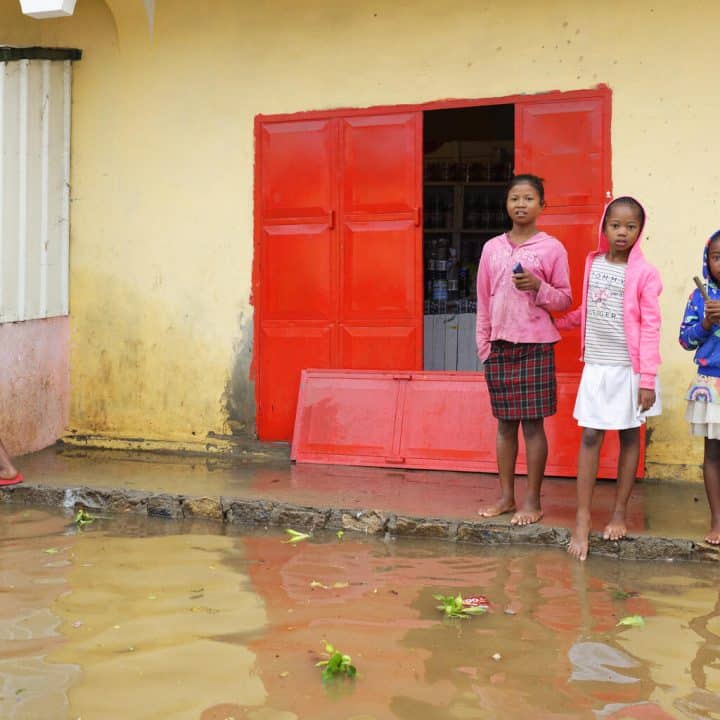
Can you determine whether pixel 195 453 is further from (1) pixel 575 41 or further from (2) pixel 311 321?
(1) pixel 575 41

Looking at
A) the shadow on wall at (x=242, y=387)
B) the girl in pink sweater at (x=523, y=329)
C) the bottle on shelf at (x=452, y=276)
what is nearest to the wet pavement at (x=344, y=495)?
the girl in pink sweater at (x=523, y=329)

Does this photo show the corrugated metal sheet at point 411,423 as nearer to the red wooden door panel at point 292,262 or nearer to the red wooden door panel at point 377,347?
the red wooden door panel at point 377,347

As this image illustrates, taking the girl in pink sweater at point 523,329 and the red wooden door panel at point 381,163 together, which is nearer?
the girl in pink sweater at point 523,329

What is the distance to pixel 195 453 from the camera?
720 cm

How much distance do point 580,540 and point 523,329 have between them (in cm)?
111

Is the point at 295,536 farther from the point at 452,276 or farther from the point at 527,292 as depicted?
the point at 452,276

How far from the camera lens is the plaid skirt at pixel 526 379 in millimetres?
5062

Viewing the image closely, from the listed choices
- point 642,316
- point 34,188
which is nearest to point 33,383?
point 34,188

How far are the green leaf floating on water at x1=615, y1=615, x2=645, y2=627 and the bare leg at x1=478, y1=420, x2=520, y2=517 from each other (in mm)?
1335

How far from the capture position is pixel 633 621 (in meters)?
3.86

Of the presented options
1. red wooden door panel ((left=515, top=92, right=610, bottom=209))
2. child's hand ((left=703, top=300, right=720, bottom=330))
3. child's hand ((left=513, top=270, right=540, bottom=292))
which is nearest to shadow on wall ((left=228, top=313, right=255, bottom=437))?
red wooden door panel ((left=515, top=92, right=610, bottom=209))

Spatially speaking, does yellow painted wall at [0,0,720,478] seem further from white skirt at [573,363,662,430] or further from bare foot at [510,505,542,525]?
white skirt at [573,363,662,430]

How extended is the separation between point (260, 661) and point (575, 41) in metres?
4.56

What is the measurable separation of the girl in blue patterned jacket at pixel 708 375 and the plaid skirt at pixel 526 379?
71 centimetres
